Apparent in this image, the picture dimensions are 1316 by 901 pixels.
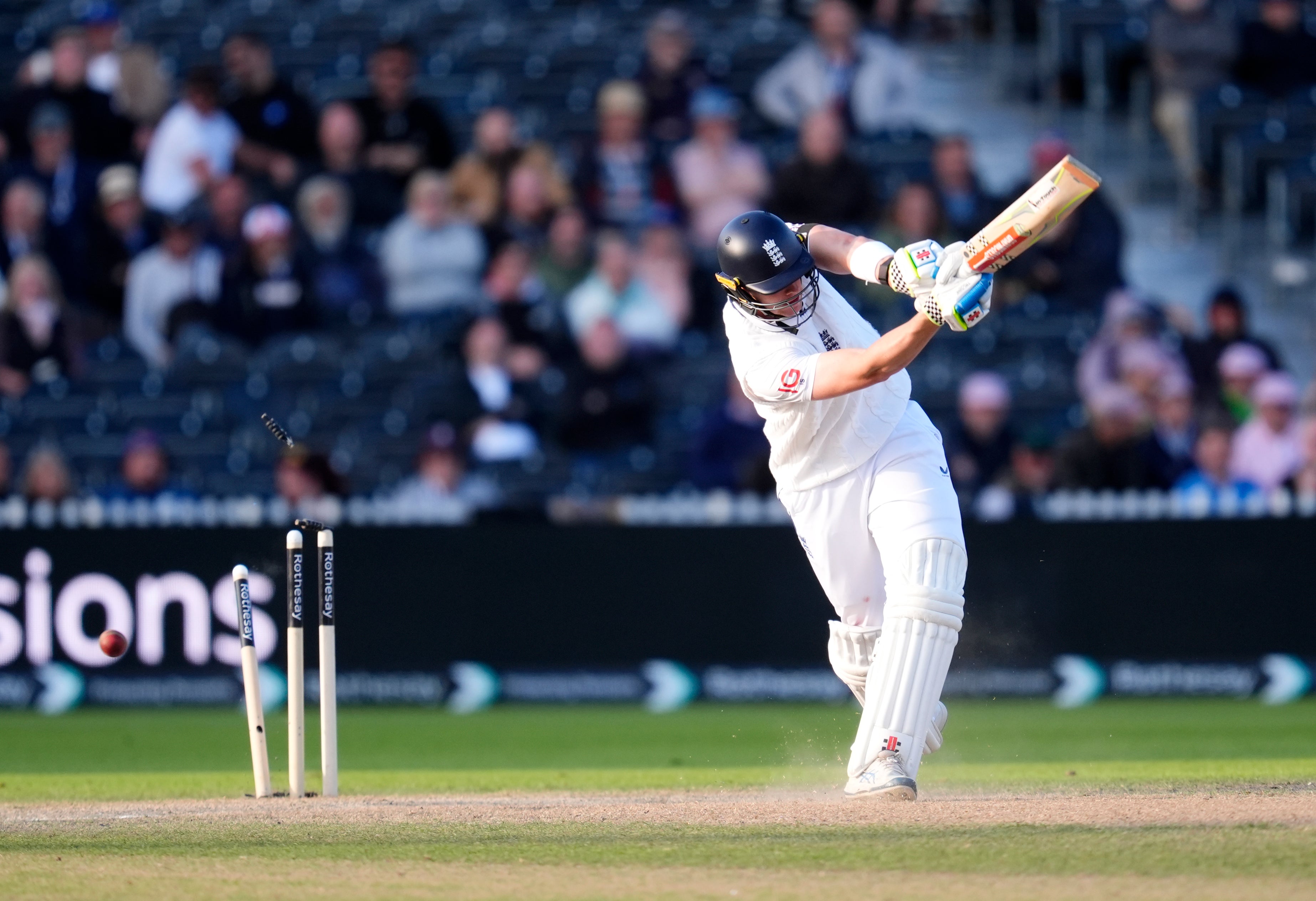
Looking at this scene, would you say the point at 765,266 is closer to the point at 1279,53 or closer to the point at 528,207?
the point at 528,207

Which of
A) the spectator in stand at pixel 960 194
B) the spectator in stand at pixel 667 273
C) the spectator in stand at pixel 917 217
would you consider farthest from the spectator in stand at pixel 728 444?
the spectator in stand at pixel 960 194

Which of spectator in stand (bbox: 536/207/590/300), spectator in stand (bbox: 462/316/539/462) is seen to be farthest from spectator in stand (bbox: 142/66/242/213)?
spectator in stand (bbox: 462/316/539/462)

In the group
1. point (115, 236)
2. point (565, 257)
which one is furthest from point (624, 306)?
point (115, 236)

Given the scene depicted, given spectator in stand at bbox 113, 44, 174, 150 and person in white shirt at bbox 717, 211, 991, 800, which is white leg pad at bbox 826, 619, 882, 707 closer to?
person in white shirt at bbox 717, 211, 991, 800

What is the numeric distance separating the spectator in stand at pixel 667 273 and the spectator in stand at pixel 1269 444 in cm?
411

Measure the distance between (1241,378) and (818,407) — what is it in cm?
692

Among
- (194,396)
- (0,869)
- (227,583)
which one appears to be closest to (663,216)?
(194,396)

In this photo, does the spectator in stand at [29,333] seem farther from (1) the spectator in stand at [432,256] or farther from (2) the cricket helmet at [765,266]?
(2) the cricket helmet at [765,266]

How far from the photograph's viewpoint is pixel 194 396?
14.7 m

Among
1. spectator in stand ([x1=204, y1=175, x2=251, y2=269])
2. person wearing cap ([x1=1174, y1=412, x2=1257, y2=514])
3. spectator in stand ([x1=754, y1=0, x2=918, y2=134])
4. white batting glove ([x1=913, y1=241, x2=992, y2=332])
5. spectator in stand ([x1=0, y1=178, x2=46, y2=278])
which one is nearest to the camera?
white batting glove ([x1=913, y1=241, x2=992, y2=332])

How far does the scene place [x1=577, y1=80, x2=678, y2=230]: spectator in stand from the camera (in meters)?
15.4

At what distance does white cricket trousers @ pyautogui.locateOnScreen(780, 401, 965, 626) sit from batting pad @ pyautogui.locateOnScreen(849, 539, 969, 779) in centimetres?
12

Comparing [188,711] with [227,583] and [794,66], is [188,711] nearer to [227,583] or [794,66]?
[227,583]

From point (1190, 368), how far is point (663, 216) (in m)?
4.18
